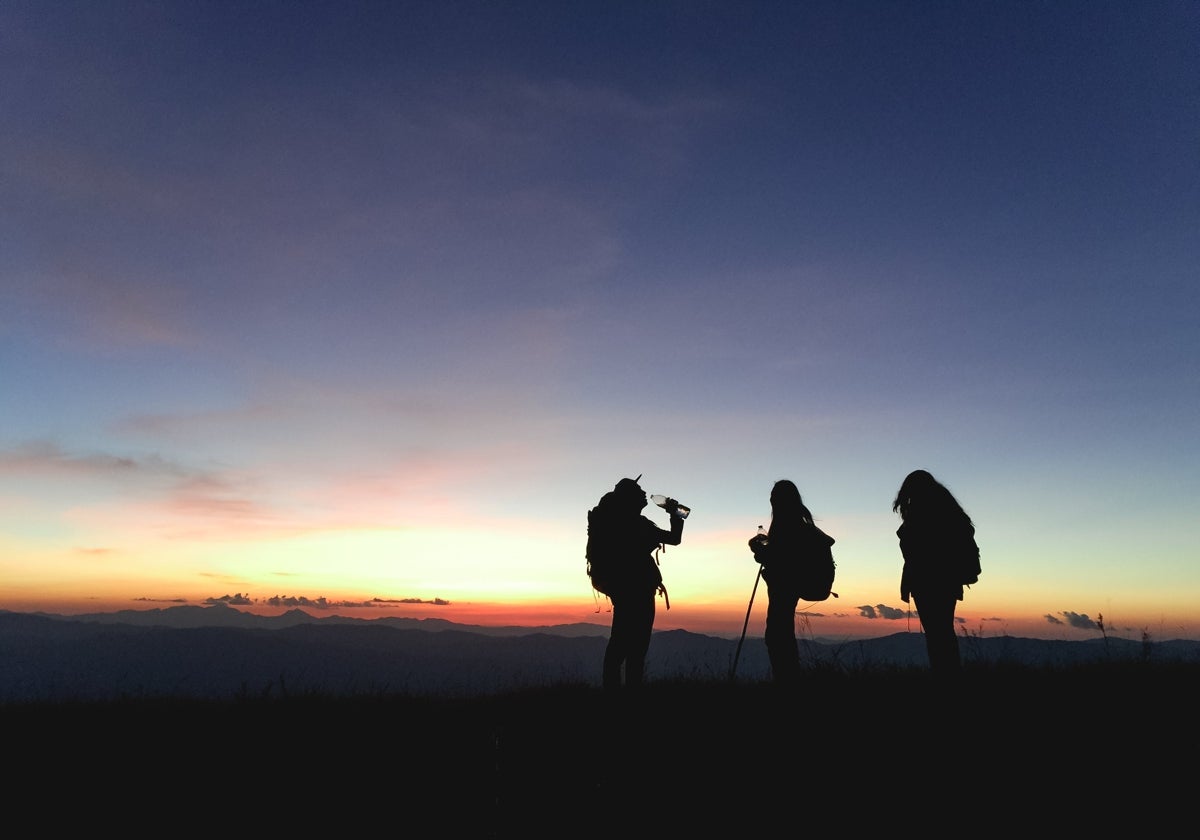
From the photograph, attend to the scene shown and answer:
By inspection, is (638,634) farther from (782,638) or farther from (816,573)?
(816,573)

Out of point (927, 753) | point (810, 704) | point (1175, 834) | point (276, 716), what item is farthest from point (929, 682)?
point (276, 716)

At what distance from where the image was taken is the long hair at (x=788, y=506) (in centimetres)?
791

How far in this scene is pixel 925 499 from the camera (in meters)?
7.57

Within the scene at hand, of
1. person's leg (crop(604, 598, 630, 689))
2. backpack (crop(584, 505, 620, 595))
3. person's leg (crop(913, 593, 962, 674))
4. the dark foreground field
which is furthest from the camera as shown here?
backpack (crop(584, 505, 620, 595))

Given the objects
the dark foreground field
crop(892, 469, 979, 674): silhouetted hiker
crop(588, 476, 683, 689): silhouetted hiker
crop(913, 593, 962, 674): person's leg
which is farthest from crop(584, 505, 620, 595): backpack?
Result: crop(913, 593, 962, 674): person's leg

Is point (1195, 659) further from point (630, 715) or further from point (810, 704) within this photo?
point (630, 715)

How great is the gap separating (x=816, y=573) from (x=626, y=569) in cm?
→ 226

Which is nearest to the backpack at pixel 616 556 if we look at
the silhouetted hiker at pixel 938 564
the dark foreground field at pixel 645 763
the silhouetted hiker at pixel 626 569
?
the silhouetted hiker at pixel 626 569

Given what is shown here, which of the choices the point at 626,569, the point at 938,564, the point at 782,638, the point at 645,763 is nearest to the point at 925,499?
the point at 938,564

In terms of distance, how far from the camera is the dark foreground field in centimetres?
349

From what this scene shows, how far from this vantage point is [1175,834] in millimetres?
3041

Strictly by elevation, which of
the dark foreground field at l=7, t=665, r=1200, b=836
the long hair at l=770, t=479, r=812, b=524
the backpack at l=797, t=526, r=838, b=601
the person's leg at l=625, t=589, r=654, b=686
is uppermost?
the long hair at l=770, t=479, r=812, b=524

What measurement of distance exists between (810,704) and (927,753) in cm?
160

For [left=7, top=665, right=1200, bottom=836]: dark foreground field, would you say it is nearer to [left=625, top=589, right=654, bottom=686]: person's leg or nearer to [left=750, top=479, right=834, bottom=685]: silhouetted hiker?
[left=625, top=589, right=654, bottom=686]: person's leg
